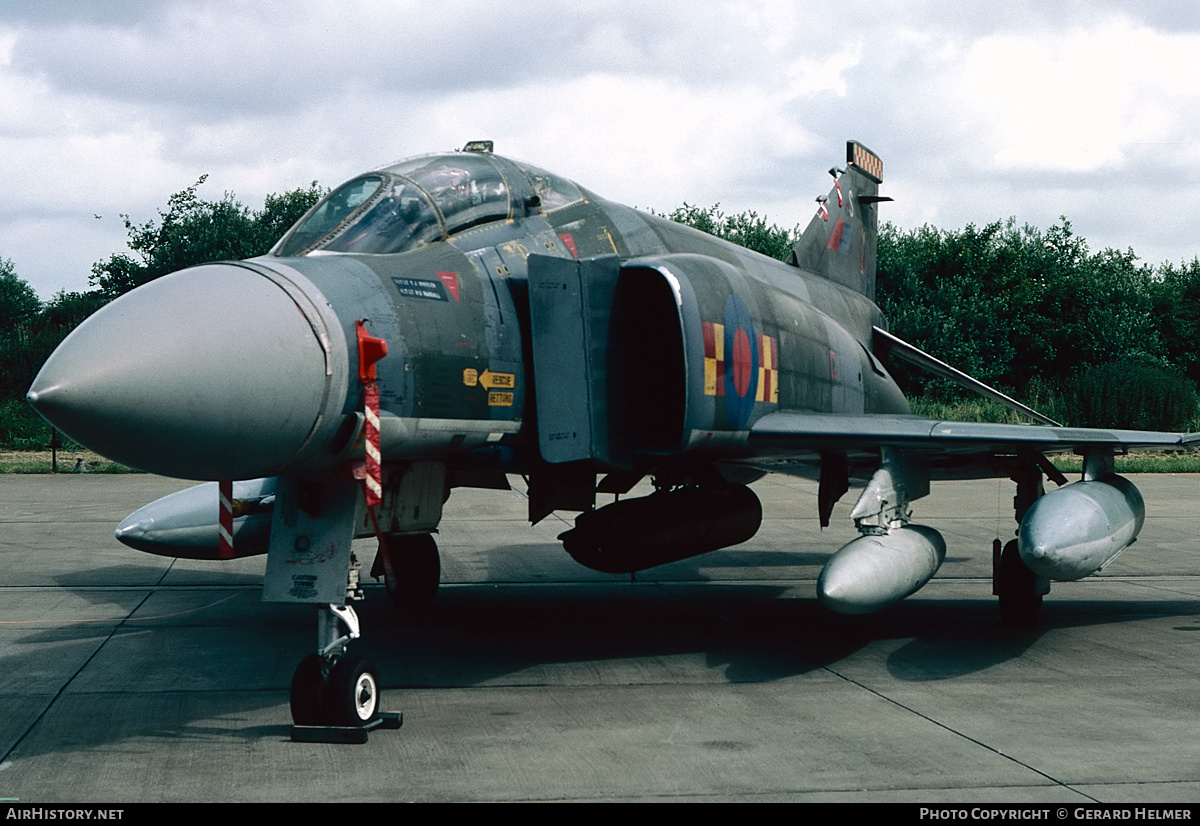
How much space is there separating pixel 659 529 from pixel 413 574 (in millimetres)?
2636

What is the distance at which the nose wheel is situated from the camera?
5914 mm

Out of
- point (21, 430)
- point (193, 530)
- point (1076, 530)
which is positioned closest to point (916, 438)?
point (1076, 530)

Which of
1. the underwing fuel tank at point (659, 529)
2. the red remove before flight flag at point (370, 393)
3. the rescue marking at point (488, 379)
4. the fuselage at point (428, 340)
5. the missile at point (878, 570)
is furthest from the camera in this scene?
the underwing fuel tank at point (659, 529)

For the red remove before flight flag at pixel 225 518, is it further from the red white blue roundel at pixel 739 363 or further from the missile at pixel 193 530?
the missile at pixel 193 530

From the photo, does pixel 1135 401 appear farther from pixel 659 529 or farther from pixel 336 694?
pixel 336 694

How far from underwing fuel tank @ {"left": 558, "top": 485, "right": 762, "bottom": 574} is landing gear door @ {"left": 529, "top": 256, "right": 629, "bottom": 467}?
4.96 feet

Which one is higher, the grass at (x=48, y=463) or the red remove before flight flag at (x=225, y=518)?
the red remove before flight flag at (x=225, y=518)

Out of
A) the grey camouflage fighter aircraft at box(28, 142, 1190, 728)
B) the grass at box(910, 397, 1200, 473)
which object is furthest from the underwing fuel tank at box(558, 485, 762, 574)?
the grass at box(910, 397, 1200, 473)

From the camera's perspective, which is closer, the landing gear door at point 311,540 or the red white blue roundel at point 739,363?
the landing gear door at point 311,540

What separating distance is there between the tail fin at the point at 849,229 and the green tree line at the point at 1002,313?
69.5 ft

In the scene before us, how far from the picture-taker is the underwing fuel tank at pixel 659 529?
873cm

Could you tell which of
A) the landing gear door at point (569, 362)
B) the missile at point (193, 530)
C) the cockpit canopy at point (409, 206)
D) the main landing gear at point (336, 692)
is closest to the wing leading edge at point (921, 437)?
the landing gear door at point (569, 362)

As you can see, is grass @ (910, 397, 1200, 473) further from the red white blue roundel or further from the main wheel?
the main wheel
